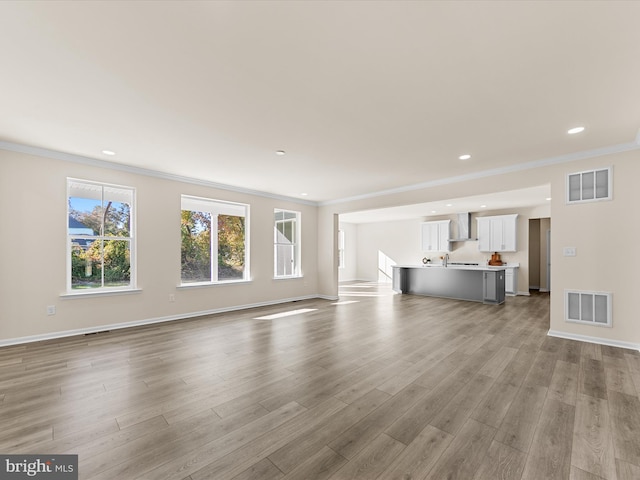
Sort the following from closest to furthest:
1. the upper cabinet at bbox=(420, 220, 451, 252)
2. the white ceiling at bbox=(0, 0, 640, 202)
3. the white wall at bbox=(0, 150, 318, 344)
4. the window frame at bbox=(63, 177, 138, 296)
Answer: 1. the white ceiling at bbox=(0, 0, 640, 202)
2. the white wall at bbox=(0, 150, 318, 344)
3. the window frame at bbox=(63, 177, 138, 296)
4. the upper cabinet at bbox=(420, 220, 451, 252)

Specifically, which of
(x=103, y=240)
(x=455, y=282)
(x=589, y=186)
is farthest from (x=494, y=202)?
(x=103, y=240)

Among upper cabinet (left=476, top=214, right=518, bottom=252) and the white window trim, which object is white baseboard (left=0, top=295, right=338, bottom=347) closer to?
the white window trim

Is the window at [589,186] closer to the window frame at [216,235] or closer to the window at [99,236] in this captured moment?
the window frame at [216,235]

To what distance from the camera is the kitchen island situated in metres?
6.92

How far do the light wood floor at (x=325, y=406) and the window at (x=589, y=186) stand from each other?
2.04 metres

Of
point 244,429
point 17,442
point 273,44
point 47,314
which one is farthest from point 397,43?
point 47,314

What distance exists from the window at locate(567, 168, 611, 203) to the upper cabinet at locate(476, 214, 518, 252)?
16.0 ft

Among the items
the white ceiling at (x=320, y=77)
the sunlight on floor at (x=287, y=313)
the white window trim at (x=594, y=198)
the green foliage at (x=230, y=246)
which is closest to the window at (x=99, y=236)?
the white ceiling at (x=320, y=77)

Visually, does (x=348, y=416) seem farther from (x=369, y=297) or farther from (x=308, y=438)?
(x=369, y=297)

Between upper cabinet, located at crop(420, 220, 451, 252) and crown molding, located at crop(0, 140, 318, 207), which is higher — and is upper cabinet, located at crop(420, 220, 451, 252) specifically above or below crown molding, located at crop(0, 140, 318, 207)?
below

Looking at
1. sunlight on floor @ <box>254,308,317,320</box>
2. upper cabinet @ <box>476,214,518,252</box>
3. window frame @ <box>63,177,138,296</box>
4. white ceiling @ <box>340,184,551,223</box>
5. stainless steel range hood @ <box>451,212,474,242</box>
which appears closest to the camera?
window frame @ <box>63,177,138,296</box>

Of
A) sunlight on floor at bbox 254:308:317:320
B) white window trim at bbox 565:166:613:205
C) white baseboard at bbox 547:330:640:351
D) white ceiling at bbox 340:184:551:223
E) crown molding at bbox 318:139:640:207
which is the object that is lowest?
sunlight on floor at bbox 254:308:317:320

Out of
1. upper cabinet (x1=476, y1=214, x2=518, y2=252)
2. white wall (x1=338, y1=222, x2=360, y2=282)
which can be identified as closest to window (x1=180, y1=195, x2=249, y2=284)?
white wall (x1=338, y1=222, x2=360, y2=282)

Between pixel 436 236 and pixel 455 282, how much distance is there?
272 centimetres
